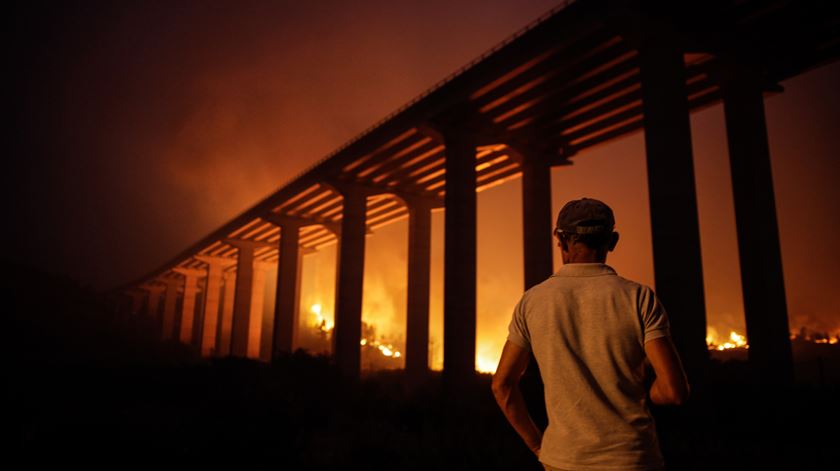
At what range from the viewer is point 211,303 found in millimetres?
54969

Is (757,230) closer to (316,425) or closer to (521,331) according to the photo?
(316,425)

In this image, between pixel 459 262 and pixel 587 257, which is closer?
pixel 587 257

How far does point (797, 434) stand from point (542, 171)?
1490 cm

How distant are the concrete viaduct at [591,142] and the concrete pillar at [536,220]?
0.21 ft

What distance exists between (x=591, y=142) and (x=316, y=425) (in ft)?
54.2

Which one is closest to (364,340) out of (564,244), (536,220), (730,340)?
(730,340)

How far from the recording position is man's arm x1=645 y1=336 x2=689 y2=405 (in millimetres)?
2213

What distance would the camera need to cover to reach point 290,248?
123 ft

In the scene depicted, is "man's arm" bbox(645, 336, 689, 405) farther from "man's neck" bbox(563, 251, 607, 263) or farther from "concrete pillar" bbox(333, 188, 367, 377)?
"concrete pillar" bbox(333, 188, 367, 377)

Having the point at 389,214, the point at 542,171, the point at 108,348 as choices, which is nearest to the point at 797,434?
the point at 542,171

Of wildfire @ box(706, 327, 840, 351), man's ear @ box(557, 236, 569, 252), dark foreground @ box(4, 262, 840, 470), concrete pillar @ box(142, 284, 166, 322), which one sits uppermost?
concrete pillar @ box(142, 284, 166, 322)

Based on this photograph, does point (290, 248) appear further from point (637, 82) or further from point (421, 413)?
point (637, 82)

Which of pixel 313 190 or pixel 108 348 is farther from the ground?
pixel 313 190

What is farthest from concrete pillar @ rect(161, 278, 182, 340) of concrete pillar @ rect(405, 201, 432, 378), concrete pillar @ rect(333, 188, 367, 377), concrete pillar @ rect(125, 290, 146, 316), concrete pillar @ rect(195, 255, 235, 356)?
concrete pillar @ rect(405, 201, 432, 378)
